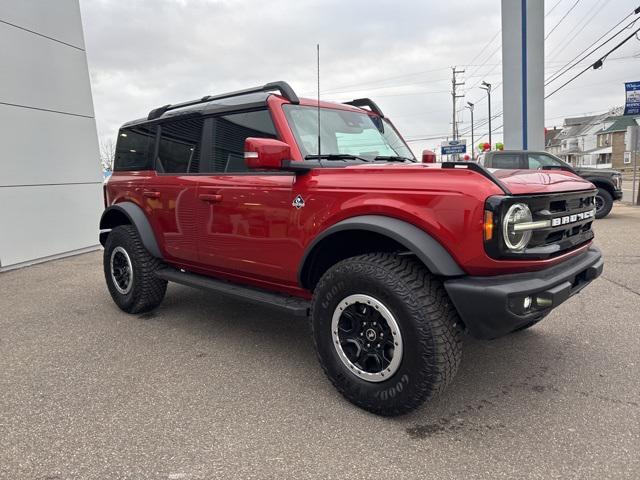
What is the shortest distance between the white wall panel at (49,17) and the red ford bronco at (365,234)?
5612mm

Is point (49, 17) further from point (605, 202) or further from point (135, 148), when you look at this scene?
point (605, 202)

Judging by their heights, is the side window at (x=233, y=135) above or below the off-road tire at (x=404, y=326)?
above

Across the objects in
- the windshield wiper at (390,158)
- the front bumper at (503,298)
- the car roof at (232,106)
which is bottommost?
the front bumper at (503,298)

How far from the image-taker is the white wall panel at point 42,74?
7.37 m

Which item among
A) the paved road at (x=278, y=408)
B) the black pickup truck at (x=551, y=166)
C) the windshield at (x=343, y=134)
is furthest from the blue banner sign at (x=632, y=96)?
the windshield at (x=343, y=134)

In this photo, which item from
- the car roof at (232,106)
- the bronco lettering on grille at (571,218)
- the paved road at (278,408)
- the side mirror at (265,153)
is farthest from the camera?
the car roof at (232,106)

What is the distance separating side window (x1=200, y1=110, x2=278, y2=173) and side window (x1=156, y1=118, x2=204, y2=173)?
19 cm

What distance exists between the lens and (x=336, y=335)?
9.00 feet

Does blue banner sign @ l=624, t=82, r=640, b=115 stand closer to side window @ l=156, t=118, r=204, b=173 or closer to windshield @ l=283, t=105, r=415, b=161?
windshield @ l=283, t=105, r=415, b=161

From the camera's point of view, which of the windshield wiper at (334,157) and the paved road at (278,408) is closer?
the paved road at (278,408)

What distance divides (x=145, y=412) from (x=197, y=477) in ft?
2.46

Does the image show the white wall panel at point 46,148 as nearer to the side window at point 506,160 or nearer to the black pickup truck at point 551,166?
the black pickup truck at point 551,166

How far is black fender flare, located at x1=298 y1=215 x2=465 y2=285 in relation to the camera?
7.71 ft

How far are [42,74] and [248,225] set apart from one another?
6.98 metres
